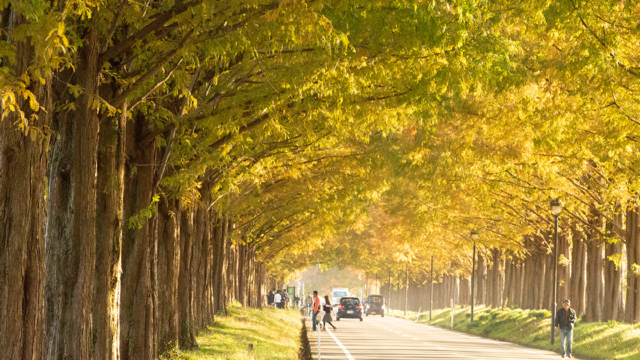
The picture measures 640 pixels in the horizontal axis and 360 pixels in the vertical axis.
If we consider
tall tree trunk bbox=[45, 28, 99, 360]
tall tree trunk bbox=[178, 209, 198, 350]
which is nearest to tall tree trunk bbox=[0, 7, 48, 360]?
tall tree trunk bbox=[45, 28, 99, 360]

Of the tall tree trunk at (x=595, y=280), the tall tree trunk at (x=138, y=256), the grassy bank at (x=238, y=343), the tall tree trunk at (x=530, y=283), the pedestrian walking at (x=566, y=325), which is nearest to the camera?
the tall tree trunk at (x=138, y=256)

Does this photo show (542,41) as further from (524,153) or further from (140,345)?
(140,345)

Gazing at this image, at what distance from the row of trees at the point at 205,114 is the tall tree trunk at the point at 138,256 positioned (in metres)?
0.03

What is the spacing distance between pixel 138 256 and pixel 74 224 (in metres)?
3.77

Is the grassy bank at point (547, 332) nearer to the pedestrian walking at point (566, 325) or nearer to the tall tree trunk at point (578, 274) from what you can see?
the pedestrian walking at point (566, 325)

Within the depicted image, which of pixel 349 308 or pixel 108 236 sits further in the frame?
pixel 349 308

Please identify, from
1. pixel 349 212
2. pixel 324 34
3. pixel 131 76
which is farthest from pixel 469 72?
pixel 349 212

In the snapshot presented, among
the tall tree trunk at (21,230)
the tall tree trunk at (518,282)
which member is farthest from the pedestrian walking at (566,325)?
the tall tree trunk at (518,282)

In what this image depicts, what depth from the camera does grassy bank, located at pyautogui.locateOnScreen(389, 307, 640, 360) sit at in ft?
79.0

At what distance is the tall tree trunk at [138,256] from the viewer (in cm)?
1382

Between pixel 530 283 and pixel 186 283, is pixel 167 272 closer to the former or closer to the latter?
pixel 186 283

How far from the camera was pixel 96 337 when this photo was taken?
10.9m

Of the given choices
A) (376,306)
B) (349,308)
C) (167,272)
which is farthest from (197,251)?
(376,306)

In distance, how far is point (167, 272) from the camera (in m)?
16.9
